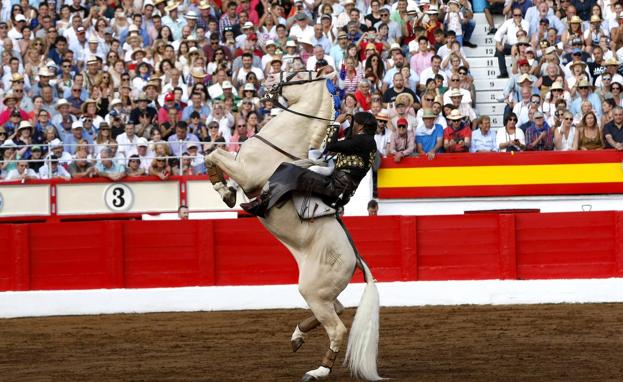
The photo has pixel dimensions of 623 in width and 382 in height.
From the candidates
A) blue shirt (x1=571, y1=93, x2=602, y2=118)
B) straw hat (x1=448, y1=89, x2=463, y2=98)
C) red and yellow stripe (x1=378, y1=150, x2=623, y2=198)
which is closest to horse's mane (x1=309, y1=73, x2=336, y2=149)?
red and yellow stripe (x1=378, y1=150, x2=623, y2=198)

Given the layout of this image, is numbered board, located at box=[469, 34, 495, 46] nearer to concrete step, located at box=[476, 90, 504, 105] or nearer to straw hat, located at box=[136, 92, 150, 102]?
concrete step, located at box=[476, 90, 504, 105]

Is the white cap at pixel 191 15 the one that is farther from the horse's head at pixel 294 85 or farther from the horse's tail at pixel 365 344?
the horse's tail at pixel 365 344

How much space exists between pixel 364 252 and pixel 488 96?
4.39 meters

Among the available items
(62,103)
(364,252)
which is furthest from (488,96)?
(62,103)

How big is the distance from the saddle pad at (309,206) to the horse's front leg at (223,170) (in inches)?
18.9

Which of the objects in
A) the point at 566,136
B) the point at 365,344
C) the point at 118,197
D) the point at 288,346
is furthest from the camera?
the point at 118,197

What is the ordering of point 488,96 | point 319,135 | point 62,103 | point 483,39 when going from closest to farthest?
point 319,135 → point 62,103 → point 488,96 → point 483,39

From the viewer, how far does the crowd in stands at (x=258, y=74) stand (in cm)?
1816

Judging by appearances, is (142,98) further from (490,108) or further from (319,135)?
(319,135)

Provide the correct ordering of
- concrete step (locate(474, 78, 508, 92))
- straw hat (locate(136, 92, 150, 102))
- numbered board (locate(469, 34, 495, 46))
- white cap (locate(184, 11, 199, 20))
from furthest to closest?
numbered board (locate(469, 34, 495, 46)), white cap (locate(184, 11, 199, 20)), concrete step (locate(474, 78, 508, 92)), straw hat (locate(136, 92, 150, 102))

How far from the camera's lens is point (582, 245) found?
54.9 ft

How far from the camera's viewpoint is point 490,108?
19.6m

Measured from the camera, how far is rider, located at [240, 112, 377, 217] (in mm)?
9648

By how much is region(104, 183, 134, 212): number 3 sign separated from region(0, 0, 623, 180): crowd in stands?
0.89ft
